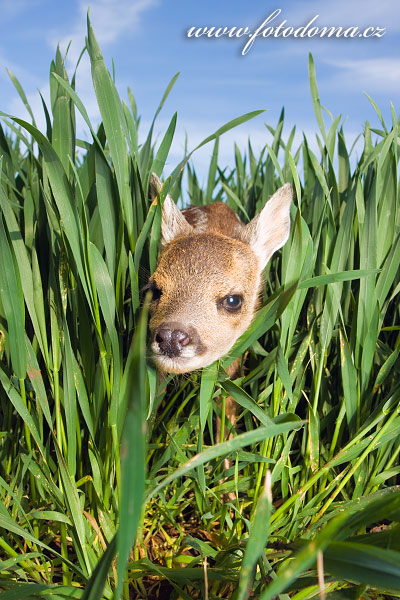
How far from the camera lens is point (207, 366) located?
2578mm

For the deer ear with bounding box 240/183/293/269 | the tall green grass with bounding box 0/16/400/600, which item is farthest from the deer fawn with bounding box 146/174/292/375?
the tall green grass with bounding box 0/16/400/600

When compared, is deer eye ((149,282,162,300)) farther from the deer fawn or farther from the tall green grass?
the tall green grass

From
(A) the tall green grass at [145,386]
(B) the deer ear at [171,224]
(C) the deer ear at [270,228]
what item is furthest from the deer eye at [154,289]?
(C) the deer ear at [270,228]

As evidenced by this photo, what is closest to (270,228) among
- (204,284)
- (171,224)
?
(171,224)

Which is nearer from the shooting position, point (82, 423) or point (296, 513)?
point (296, 513)

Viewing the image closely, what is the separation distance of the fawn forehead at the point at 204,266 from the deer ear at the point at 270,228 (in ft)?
0.63

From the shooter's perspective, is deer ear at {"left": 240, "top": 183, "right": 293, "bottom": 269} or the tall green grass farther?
deer ear at {"left": 240, "top": 183, "right": 293, "bottom": 269}

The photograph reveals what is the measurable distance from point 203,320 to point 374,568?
159 cm

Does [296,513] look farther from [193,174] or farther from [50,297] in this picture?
[193,174]

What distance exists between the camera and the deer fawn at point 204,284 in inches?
95.0

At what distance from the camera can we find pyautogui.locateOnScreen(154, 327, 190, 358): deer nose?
7.72ft

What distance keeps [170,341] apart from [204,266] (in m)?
0.65

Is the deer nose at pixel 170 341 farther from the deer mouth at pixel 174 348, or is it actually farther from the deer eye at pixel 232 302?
the deer eye at pixel 232 302

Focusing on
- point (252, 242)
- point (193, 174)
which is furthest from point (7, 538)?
point (193, 174)
